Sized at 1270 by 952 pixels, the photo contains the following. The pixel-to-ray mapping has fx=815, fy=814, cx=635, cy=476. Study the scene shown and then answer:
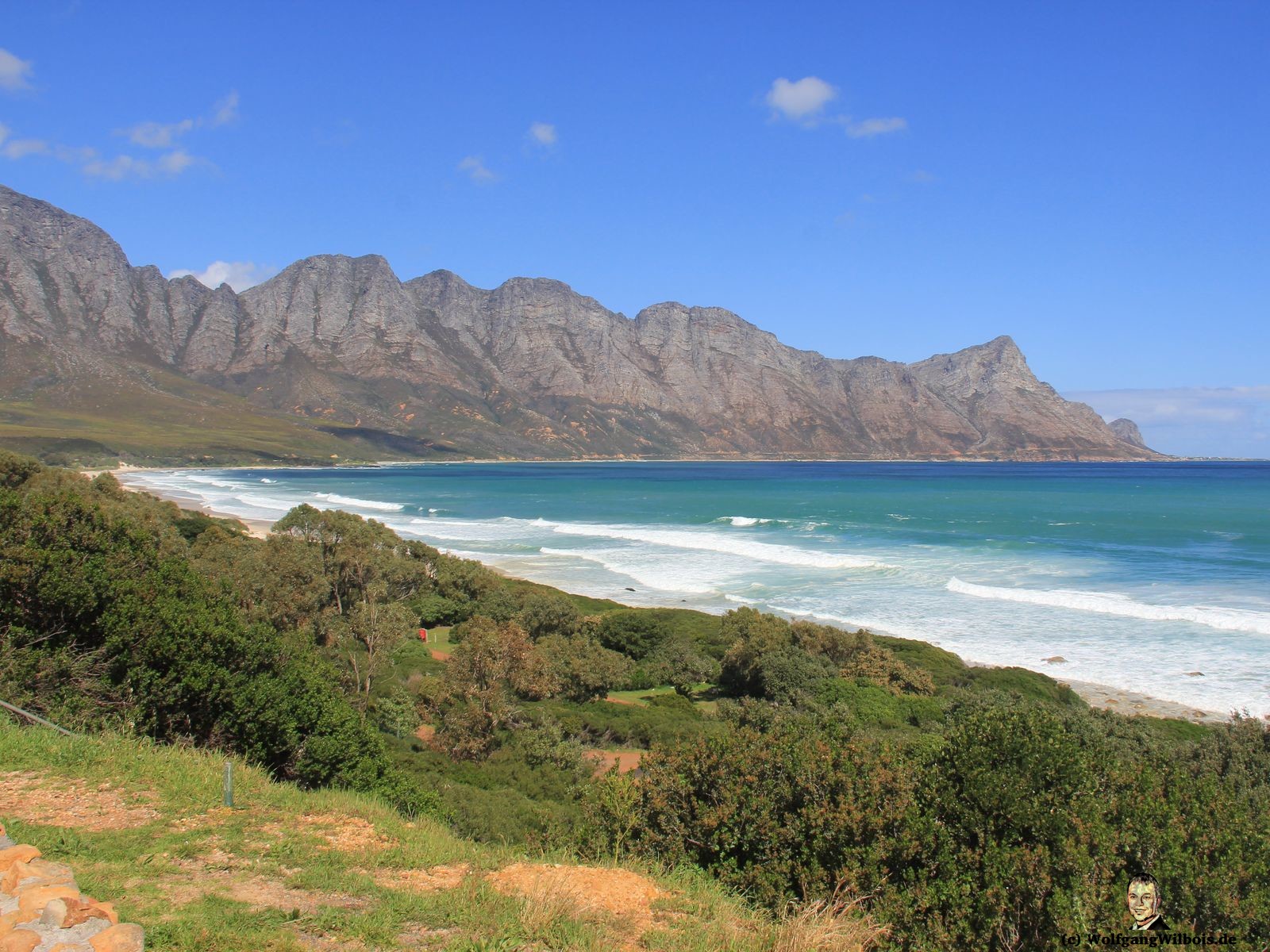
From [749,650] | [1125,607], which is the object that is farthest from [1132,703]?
[1125,607]

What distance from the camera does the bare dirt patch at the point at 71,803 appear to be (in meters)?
7.21

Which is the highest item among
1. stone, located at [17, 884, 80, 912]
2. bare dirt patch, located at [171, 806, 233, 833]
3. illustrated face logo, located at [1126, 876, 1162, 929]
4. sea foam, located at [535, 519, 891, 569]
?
stone, located at [17, 884, 80, 912]

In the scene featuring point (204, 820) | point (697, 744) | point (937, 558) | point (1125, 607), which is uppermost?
point (697, 744)

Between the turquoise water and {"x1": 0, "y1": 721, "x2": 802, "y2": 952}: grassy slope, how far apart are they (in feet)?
72.2

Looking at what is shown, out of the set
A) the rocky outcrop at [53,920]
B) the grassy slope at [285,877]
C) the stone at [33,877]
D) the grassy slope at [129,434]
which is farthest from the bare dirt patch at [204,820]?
the grassy slope at [129,434]

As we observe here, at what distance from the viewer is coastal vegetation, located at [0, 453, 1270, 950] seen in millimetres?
6516

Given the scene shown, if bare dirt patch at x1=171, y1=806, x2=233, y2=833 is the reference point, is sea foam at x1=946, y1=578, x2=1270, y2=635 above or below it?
below

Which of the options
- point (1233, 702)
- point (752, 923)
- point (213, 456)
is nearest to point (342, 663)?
point (752, 923)

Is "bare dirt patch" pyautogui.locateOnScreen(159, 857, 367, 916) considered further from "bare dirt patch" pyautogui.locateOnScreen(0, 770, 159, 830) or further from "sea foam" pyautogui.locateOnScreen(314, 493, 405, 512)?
"sea foam" pyautogui.locateOnScreen(314, 493, 405, 512)

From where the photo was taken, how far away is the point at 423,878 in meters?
6.83

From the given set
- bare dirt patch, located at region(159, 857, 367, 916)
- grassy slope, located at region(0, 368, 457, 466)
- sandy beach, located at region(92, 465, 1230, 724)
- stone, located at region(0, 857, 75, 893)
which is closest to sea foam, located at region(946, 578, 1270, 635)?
sandy beach, located at region(92, 465, 1230, 724)

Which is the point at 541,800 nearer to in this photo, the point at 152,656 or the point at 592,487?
the point at 152,656

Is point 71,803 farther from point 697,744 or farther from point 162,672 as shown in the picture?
point 697,744

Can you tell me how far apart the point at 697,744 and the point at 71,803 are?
6284 mm
